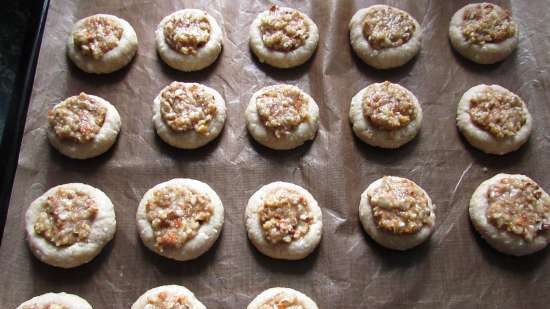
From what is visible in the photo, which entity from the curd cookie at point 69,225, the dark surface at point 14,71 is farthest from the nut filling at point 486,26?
the dark surface at point 14,71

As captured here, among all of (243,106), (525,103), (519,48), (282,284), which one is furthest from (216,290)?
(519,48)

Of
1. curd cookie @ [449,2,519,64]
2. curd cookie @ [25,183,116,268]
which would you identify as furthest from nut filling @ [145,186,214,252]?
curd cookie @ [449,2,519,64]

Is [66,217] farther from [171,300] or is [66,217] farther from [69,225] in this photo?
[171,300]

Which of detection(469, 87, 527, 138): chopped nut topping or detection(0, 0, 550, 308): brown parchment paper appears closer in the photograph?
detection(0, 0, 550, 308): brown parchment paper

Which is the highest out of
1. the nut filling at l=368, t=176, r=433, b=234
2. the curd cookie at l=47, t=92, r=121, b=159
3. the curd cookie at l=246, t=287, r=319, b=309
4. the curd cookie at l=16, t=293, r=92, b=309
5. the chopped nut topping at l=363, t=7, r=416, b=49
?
the chopped nut topping at l=363, t=7, r=416, b=49

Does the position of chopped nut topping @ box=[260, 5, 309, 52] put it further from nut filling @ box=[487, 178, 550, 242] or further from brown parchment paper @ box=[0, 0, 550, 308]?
nut filling @ box=[487, 178, 550, 242]

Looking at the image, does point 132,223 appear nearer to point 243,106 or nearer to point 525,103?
point 243,106

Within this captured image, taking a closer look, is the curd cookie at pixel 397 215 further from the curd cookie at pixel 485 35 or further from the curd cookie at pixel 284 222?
the curd cookie at pixel 485 35
